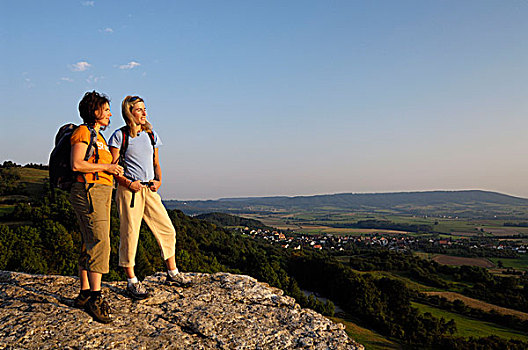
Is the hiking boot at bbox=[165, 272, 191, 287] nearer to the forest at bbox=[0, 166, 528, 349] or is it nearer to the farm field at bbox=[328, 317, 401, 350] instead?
the forest at bbox=[0, 166, 528, 349]

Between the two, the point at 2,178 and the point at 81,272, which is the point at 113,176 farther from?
the point at 2,178

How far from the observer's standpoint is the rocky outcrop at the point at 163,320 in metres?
3.93

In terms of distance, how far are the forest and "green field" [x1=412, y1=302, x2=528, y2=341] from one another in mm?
2452

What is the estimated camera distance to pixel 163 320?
4746 millimetres

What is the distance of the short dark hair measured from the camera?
15.0 ft

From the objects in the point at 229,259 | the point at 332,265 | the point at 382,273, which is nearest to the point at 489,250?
the point at 382,273

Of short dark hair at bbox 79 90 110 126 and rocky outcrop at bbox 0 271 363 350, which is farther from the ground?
short dark hair at bbox 79 90 110 126

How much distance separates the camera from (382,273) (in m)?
78.3

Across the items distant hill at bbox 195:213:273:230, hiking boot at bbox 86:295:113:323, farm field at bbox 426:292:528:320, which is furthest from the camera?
distant hill at bbox 195:213:273:230

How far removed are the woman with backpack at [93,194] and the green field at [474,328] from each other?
5661 cm

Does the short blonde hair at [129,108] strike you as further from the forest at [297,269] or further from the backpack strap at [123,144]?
the forest at [297,269]

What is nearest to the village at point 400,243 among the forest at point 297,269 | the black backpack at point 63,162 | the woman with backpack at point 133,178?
the forest at point 297,269

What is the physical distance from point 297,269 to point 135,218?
73.7 m

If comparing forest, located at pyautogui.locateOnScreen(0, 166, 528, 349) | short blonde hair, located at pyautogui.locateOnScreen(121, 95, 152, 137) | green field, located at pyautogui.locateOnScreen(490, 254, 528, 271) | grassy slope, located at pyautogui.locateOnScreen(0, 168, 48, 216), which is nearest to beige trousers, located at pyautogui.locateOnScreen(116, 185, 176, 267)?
short blonde hair, located at pyautogui.locateOnScreen(121, 95, 152, 137)
